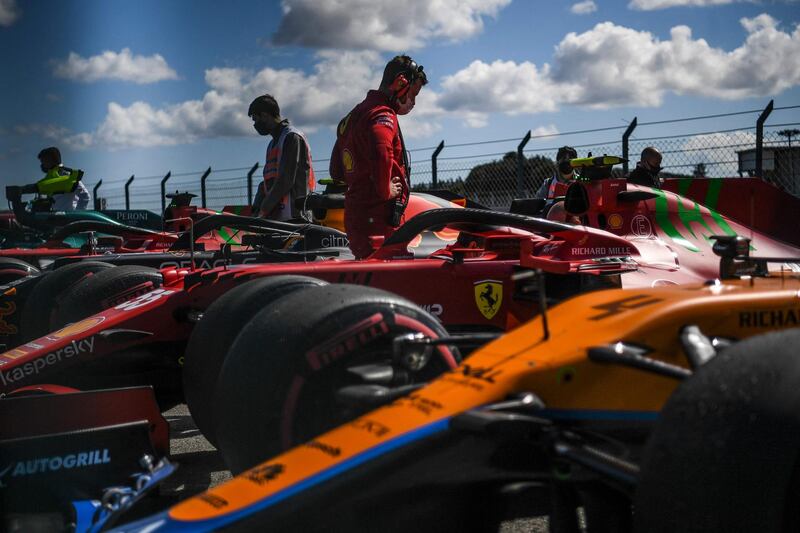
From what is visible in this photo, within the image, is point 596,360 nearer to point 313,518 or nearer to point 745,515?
point 745,515

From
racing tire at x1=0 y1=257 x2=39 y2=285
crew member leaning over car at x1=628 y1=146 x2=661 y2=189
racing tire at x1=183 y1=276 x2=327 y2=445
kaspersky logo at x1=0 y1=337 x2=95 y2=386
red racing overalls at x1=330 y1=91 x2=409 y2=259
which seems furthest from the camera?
racing tire at x1=0 y1=257 x2=39 y2=285

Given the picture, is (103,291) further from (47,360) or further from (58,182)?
(58,182)

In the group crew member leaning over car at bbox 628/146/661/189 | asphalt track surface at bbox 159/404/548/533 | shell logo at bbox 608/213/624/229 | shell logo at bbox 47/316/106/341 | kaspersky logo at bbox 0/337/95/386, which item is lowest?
asphalt track surface at bbox 159/404/548/533

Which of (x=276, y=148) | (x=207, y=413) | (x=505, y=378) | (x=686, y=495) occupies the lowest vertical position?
(x=207, y=413)

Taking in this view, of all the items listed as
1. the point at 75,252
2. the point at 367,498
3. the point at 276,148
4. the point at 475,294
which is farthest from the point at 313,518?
the point at 75,252

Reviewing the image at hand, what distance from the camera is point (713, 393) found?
1546 millimetres

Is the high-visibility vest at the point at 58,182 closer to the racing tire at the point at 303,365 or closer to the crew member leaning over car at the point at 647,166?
the crew member leaning over car at the point at 647,166

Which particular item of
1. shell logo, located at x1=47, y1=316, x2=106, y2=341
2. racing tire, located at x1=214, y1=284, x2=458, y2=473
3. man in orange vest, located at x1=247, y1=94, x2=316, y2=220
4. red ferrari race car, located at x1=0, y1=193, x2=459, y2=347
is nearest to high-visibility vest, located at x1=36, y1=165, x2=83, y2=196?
red ferrari race car, located at x1=0, y1=193, x2=459, y2=347

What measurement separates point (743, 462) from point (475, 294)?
2.45m

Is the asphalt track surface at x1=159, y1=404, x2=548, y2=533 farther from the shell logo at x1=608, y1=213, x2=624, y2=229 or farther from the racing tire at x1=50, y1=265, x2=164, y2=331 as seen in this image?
the shell logo at x1=608, y1=213, x2=624, y2=229

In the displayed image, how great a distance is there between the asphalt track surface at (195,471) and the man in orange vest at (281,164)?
2510 millimetres

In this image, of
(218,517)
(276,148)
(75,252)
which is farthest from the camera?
(75,252)

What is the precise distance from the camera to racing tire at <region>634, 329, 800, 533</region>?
4.90 ft

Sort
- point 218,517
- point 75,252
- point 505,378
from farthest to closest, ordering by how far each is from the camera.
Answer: point 75,252
point 505,378
point 218,517
